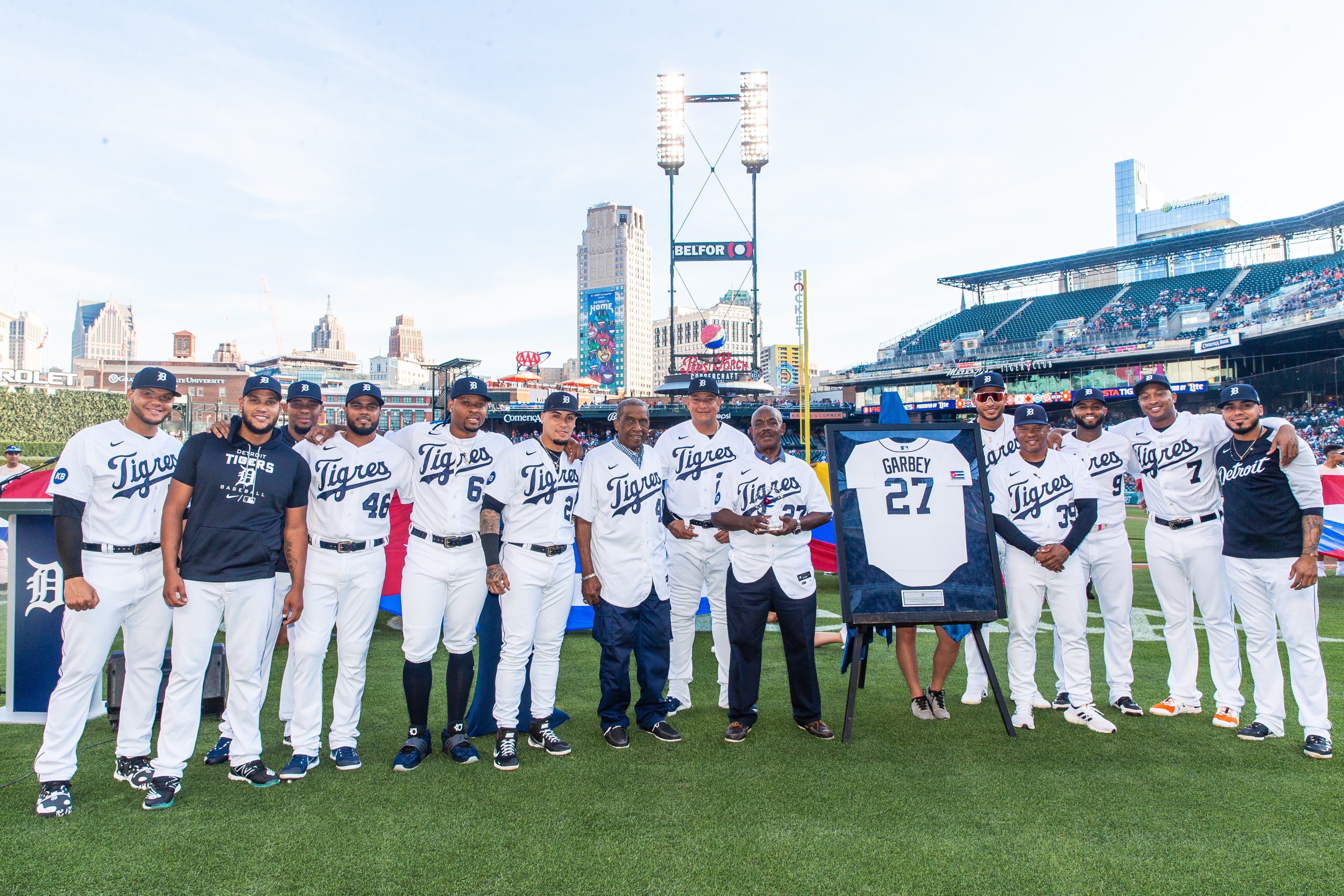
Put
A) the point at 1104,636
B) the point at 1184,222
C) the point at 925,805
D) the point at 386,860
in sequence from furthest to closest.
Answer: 1. the point at 1184,222
2. the point at 1104,636
3. the point at 925,805
4. the point at 386,860

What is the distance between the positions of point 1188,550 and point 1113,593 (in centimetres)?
54

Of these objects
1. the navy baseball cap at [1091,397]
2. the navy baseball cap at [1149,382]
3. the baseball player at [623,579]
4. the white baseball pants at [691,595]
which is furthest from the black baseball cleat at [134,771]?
the navy baseball cap at [1149,382]

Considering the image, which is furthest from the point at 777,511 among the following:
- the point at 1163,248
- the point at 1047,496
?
the point at 1163,248

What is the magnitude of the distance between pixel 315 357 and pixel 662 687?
608ft

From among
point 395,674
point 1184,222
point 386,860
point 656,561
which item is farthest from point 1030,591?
point 1184,222

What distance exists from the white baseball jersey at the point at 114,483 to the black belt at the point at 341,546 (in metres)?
0.74

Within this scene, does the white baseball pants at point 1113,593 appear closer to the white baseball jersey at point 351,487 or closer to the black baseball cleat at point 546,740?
the black baseball cleat at point 546,740

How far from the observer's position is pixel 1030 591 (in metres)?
4.84

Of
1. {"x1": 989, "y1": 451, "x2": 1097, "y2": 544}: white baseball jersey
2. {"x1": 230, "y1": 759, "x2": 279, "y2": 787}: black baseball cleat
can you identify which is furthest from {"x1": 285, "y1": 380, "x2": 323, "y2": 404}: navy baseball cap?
{"x1": 989, "y1": 451, "x2": 1097, "y2": 544}: white baseball jersey

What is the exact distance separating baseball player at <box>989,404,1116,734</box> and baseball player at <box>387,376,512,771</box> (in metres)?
3.28

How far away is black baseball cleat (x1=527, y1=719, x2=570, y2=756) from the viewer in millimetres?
4301

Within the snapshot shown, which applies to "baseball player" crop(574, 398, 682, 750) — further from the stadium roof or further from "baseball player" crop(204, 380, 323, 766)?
the stadium roof

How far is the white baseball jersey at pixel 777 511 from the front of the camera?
15.3 ft

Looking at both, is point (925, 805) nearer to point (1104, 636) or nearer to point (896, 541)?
point (896, 541)
